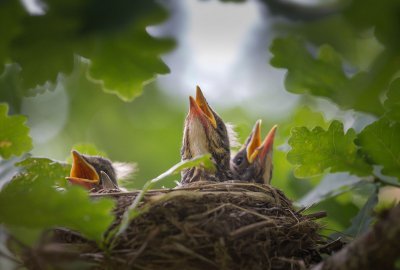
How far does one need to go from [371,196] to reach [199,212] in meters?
0.77

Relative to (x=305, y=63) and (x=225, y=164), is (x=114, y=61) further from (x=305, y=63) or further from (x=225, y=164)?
(x=225, y=164)

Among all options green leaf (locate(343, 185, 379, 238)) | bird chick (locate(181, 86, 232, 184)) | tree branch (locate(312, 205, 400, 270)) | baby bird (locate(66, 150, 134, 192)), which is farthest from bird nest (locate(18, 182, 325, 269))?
bird chick (locate(181, 86, 232, 184))

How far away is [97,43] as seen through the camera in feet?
3.88

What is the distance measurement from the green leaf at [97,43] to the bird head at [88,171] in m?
1.63

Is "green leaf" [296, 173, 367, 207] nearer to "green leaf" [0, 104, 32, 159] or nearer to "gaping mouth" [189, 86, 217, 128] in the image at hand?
"gaping mouth" [189, 86, 217, 128]

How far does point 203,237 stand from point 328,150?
63cm

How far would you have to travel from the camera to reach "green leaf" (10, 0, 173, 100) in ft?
3.02

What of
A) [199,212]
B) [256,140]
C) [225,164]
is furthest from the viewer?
[256,140]

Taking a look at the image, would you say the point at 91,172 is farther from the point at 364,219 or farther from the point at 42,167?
the point at 364,219

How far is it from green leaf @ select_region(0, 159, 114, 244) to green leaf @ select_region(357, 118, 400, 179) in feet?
3.39

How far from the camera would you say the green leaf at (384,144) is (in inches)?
77.3

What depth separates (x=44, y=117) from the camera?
5.03m

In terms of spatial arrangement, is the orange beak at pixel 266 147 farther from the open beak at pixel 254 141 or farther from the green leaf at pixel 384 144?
the green leaf at pixel 384 144

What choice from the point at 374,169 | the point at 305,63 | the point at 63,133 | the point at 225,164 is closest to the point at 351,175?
the point at 374,169
